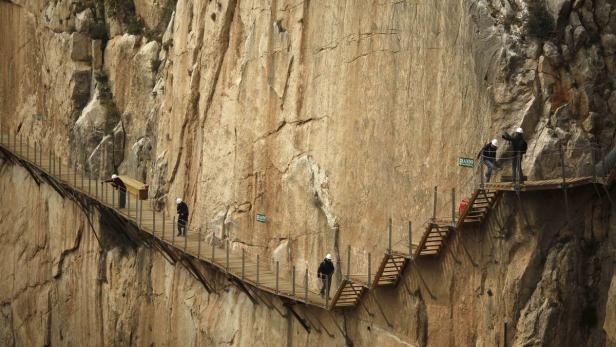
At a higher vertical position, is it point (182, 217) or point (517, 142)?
point (517, 142)

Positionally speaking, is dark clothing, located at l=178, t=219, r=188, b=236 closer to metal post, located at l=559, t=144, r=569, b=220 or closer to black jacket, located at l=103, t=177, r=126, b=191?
black jacket, located at l=103, t=177, r=126, b=191

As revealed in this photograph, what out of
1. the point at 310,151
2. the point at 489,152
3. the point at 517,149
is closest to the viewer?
the point at 517,149

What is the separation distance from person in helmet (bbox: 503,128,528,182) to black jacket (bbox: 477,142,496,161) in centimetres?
53

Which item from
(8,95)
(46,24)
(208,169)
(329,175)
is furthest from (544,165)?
(8,95)

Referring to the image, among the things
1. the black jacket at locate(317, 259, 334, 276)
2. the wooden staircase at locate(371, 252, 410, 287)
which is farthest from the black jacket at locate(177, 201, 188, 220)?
the wooden staircase at locate(371, 252, 410, 287)

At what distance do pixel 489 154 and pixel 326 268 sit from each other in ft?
23.7

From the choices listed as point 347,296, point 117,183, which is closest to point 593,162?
point 347,296

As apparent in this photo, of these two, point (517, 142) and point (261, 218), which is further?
point (261, 218)

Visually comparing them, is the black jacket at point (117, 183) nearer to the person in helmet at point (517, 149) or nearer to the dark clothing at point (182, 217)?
the dark clothing at point (182, 217)

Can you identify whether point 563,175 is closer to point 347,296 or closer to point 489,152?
point 489,152

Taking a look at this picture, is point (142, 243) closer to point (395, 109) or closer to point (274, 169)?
point (274, 169)

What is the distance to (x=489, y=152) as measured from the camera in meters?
26.6

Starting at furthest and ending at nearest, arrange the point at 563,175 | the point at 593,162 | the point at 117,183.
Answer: the point at 117,183 < the point at 593,162 < the point at 563,175

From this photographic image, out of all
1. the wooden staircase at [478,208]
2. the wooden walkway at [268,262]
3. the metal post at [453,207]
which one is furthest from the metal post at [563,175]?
the metal post at [453,207]
